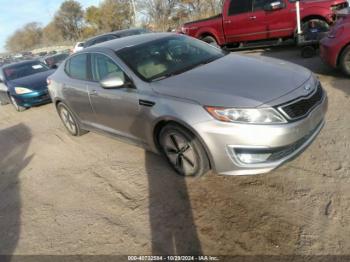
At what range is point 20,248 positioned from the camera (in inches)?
138

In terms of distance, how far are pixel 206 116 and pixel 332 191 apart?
1.44 meters

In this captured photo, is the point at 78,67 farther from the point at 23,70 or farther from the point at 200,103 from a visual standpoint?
the point at 23,70

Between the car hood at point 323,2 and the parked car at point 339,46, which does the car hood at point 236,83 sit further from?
the car hood at point 323,2

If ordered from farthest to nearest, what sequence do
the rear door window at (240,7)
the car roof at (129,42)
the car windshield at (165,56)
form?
the rear door window at (240,7) < the car roof at (129,42) < the car windshield at (165,56)

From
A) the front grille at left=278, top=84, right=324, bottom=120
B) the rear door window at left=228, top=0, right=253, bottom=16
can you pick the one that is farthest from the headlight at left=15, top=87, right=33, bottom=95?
the front grille at left=278, top=84, right=324, bottom=120

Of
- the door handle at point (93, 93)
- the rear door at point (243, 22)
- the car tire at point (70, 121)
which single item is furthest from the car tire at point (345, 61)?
the car tire at point (70, 121)

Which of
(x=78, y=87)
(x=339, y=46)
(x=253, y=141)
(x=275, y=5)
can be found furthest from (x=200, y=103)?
(x=275, y=5)

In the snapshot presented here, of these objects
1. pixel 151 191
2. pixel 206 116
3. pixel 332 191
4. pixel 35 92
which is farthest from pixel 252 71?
pixel 35 92

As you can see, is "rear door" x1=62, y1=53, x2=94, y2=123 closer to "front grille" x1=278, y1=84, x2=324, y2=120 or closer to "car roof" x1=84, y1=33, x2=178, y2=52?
"car roof" x1=84, y1=33, x2=178, y2=52

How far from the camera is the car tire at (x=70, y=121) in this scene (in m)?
6.02

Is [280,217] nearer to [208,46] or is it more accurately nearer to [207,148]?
[207,148]

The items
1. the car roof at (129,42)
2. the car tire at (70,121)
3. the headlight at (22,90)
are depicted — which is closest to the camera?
the car roof at (129,42)

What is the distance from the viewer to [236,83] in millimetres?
3635

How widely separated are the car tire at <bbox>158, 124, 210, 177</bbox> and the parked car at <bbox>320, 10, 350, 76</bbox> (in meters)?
4.11
